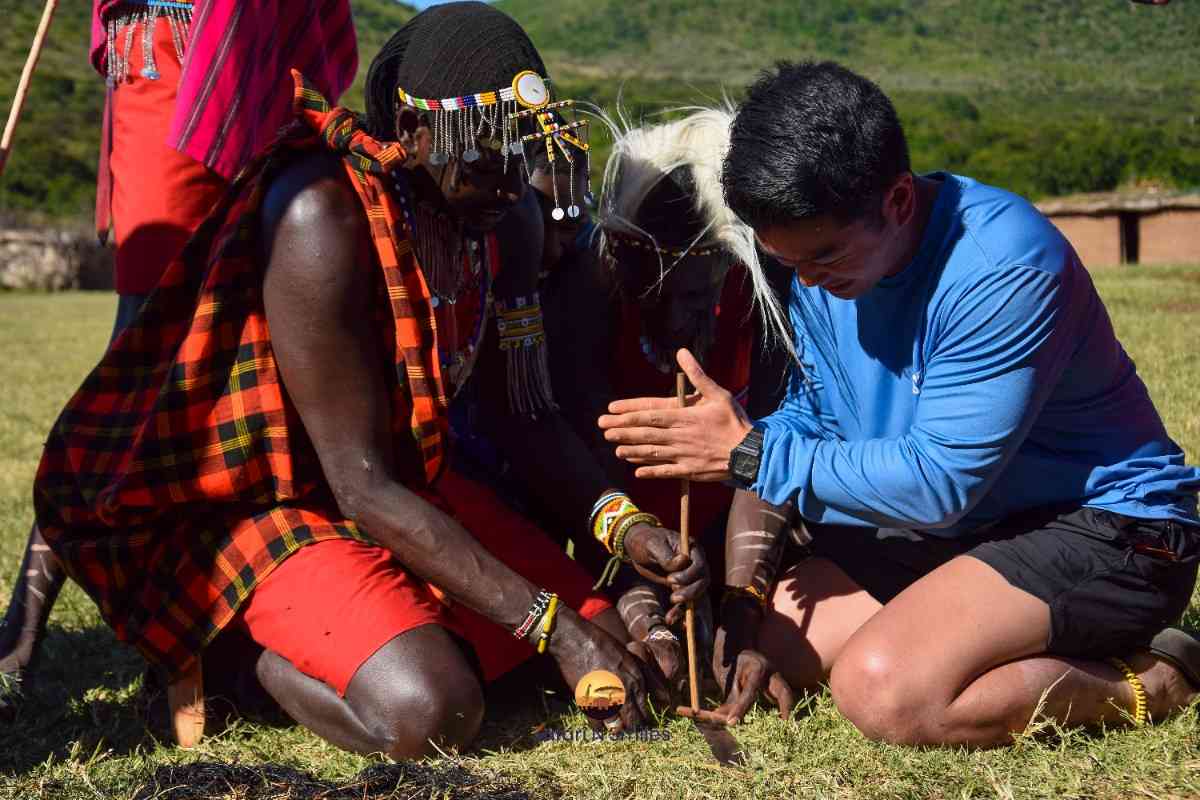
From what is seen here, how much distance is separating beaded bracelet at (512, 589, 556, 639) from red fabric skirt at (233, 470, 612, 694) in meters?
0.15

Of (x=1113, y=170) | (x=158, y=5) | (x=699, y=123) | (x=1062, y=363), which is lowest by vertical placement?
(x=1113, y=170)

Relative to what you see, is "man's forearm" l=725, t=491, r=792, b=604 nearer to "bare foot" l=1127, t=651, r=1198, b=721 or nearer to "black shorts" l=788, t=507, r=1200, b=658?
"black shorts" l=788, t=507, r=1200, b=658

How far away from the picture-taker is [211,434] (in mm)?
2971

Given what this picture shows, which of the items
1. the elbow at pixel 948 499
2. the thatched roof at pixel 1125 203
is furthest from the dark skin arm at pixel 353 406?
the thatched roof at pixel 1125 203

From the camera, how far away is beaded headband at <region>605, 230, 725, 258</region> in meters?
3.45

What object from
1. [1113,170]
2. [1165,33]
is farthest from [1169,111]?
[1165,33]

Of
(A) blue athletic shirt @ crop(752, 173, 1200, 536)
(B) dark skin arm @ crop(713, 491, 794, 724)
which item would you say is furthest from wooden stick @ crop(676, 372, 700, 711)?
(A) blue athletic shirt @ crop(752, 173, 1200, 536)

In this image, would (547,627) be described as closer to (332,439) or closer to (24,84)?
(332,439)

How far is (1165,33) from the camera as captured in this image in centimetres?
3522

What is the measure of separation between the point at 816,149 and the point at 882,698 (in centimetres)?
112

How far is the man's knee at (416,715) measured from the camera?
9.00 feet

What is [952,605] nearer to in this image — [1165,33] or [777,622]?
[777,622]

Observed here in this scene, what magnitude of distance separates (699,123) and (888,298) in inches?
36.8

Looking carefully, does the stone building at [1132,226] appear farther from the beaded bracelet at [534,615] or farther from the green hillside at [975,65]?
the beaded bracelet at [534,615]
